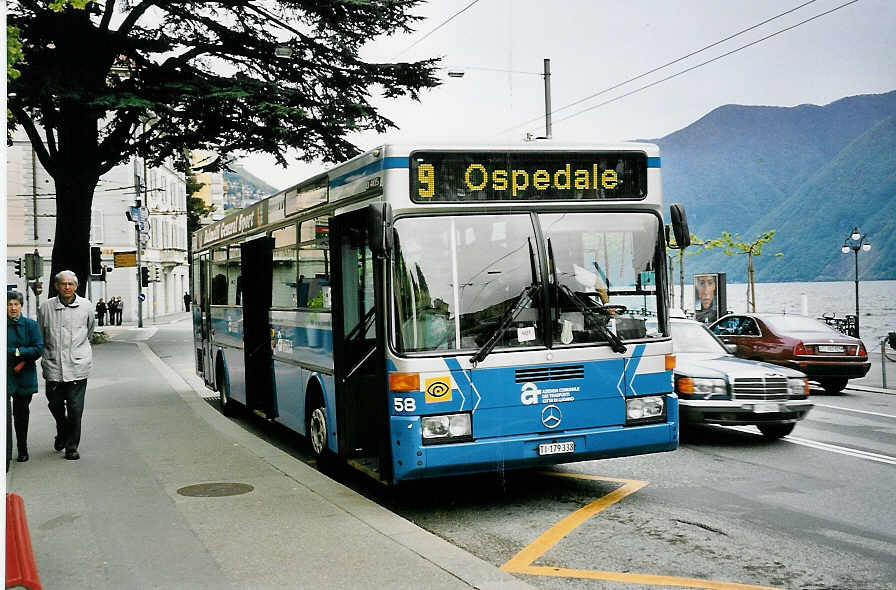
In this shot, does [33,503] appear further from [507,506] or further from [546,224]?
[546,224]

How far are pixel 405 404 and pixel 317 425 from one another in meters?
2.49

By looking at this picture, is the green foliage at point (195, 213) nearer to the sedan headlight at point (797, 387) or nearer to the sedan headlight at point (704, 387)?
the sedan headlight at point (704, 387)

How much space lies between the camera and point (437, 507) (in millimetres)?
8156

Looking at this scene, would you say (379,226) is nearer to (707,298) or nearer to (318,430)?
(318,430)

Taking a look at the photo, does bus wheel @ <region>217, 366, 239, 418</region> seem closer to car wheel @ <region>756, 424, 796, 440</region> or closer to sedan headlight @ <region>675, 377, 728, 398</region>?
sedan headlight @ <region>675, 377, 728, 398</region>

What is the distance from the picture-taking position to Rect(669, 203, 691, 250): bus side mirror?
8062 millimetres

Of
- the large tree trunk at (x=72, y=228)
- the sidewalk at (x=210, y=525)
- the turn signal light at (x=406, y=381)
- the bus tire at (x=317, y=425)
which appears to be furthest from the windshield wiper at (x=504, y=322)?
the large tree trunk at (x=72, y=228)

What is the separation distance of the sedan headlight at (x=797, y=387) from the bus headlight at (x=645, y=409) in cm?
364

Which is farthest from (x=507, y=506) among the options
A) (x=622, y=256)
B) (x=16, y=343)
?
(x=16, y=343)

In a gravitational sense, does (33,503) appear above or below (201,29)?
below

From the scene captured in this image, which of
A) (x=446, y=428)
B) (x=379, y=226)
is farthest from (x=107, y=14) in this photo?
(x=446, y=428)

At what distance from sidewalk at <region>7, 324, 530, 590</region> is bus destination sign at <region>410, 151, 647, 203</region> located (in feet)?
8.24

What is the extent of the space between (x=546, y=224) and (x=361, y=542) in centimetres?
284

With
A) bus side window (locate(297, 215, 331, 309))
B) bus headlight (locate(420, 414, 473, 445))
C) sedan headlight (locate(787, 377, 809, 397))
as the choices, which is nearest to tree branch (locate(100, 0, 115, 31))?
bus side window (locate(297, 215, 331, 309))
